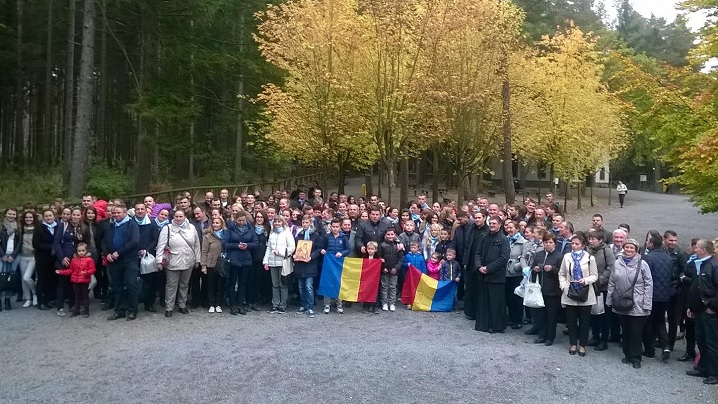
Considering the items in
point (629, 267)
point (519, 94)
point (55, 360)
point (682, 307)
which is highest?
point (519, 94)

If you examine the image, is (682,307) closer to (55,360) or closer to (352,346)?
(352,346)

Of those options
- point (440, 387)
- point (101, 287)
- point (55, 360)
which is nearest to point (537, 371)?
point (440, 387)

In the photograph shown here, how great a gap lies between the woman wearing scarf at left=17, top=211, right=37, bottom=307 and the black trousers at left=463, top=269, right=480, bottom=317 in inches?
302

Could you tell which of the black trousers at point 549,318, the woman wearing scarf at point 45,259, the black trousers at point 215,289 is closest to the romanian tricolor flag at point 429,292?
the black trousers at point 549,318

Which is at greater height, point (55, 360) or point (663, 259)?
point (663, 259)

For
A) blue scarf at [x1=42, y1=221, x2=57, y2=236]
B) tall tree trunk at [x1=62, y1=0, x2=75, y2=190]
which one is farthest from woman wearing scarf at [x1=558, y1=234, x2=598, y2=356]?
tall tree trunk at [x1=62, y1=0, x2=75, y2=190]

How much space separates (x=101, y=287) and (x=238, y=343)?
13.2 feet

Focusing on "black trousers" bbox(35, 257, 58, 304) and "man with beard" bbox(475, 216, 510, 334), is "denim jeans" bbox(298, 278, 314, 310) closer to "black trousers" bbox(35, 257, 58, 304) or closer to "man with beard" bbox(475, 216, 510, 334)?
"man with beard" bbox(475, 216, 510, 334)

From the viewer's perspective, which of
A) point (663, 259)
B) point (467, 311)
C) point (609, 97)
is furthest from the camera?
point (609, 97)

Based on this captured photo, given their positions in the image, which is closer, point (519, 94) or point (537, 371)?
point (537, 371)

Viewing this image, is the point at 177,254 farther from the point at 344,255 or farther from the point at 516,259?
the point at 516,259

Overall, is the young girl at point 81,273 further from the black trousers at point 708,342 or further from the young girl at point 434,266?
the black trousers at point 708,342

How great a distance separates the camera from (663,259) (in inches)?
333

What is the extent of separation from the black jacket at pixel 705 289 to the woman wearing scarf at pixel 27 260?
1048 cm
